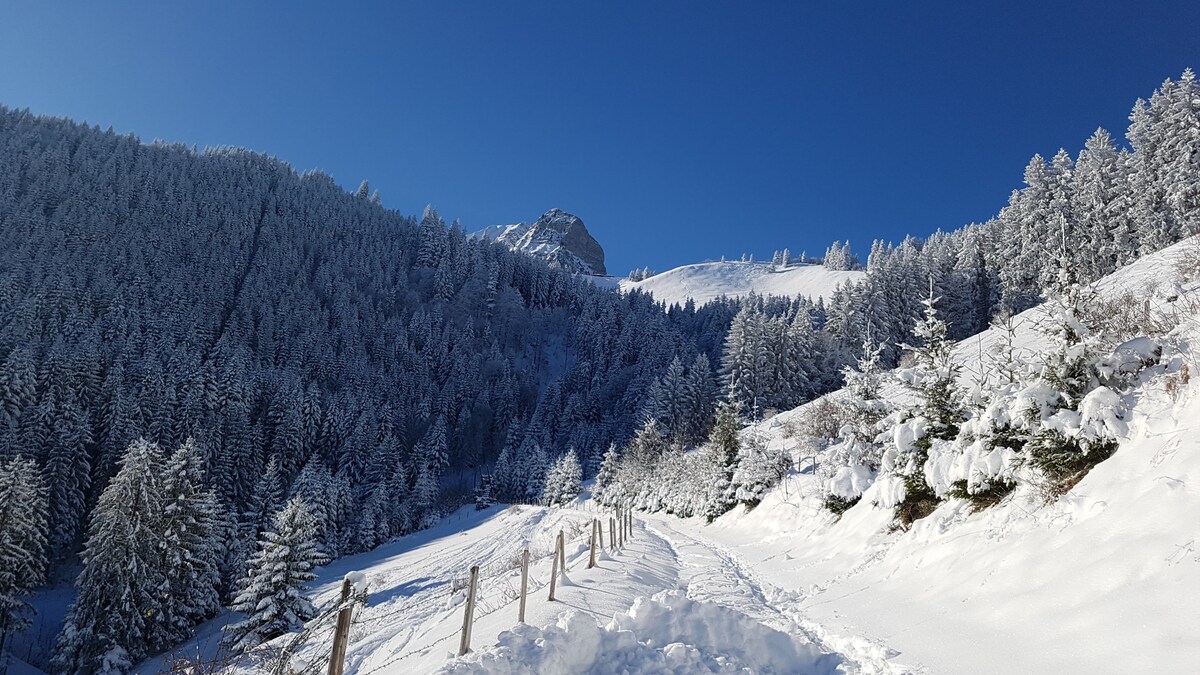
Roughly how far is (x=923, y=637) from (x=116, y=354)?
104 metres

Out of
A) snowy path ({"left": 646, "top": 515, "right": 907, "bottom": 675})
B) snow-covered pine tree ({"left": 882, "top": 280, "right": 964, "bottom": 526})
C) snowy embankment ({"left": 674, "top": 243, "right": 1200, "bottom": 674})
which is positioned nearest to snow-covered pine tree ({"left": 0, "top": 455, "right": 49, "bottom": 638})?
snowy path ({"left": 646, "top": 515, "right": 907, "bottom": 675})

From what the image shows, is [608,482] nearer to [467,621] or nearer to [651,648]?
[651,648]

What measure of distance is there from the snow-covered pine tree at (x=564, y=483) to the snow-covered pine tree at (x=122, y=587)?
45.9m

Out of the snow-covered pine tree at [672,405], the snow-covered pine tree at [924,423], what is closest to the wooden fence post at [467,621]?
the snow-covered pine tree at [924,423]

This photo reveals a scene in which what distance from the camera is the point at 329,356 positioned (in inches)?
4828

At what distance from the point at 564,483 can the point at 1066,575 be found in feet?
233

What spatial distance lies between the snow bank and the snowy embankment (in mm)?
1117

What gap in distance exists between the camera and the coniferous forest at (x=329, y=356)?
110ft

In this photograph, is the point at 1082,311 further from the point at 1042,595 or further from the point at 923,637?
the point at 923,637

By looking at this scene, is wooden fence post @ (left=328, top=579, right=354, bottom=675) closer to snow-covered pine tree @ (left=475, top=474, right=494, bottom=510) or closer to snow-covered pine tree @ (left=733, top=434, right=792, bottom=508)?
snow-covered pine tree @ (left=733, top=434, right=792, bottom=508)

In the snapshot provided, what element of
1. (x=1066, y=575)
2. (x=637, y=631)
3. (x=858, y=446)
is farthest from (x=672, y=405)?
(x=1066, y=575)

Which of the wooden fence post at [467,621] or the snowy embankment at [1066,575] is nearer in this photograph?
the snowy embankment at [1066,575]

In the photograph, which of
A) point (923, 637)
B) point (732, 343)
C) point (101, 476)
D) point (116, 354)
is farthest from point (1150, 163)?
point (116, 354)

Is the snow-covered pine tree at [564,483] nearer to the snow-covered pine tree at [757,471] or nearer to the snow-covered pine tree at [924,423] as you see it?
the snow-covered pine tree at [757,471]
